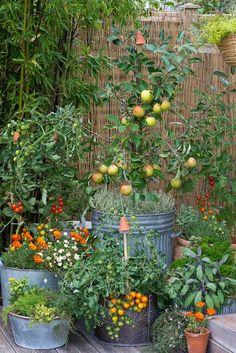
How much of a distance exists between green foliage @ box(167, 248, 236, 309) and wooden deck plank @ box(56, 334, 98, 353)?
21.4 inches

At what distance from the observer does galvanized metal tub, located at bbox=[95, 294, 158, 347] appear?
12.6 ft

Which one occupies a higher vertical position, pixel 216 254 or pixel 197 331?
pixel 216 254

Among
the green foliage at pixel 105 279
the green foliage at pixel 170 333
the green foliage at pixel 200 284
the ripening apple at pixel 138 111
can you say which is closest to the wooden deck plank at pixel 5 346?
the green foliage at pixel 105 279

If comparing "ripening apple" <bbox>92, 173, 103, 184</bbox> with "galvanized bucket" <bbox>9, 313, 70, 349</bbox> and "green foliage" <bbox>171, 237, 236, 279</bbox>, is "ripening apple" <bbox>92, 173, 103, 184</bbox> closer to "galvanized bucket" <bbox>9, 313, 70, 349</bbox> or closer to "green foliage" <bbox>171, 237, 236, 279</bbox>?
"green foliage" <bbox>171, 237, 236, 279</bbox>

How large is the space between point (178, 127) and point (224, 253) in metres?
1.74

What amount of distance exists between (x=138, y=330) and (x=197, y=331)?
40 cm

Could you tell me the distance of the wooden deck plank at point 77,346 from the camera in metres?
3.82

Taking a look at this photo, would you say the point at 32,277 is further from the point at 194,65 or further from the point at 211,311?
the point at 194,65

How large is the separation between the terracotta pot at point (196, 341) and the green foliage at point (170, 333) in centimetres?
8

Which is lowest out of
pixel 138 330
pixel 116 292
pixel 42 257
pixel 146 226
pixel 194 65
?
pixel 138 330

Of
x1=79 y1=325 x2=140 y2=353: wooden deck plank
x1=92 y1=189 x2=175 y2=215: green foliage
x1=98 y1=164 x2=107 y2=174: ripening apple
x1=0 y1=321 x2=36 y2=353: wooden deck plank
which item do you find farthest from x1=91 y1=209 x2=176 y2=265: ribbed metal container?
x1=0 y1=321 x2=36 y2=353: wooden deck plank

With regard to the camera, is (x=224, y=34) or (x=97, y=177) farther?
(x=97, y=177)

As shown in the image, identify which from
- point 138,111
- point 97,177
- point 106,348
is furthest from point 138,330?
point 138,111

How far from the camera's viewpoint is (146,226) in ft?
14.1
